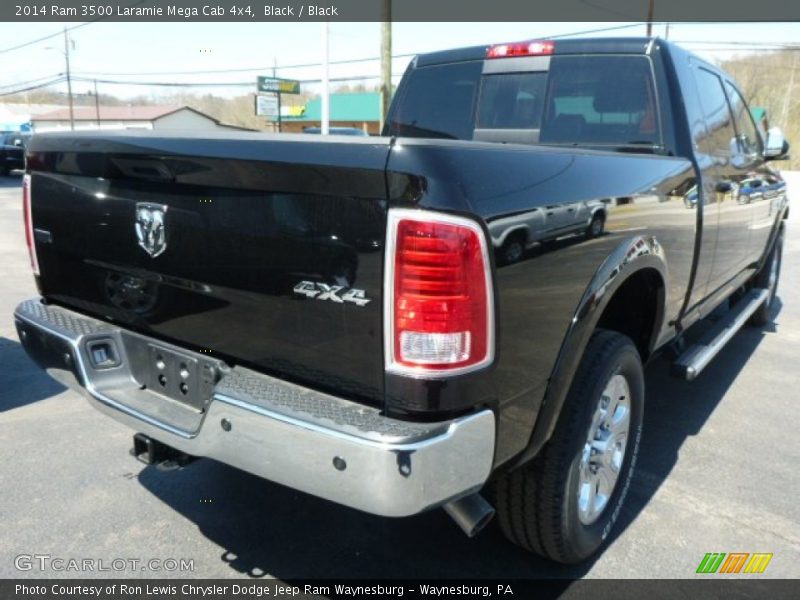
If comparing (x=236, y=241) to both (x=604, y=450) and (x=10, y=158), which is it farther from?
(x=10, y=158)

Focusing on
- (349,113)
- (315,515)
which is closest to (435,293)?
(315,515)

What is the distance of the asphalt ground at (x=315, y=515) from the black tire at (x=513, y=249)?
132 centimetres

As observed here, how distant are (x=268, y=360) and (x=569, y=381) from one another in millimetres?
972

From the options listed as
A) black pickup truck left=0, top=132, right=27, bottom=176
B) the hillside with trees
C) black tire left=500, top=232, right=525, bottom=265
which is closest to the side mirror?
black tire left=500, top=232, right=525, bottom=265

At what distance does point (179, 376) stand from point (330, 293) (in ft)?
2.48

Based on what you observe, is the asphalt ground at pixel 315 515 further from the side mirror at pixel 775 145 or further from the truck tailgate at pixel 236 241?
the side mirror at pixel 775 145

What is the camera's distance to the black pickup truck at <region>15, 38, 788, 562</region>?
5.67 feet

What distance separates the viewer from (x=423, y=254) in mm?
1688

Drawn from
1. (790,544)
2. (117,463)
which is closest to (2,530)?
(117,463)

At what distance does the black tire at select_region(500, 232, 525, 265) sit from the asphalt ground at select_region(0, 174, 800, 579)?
1321 millimetres

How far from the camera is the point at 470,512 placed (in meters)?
2.02

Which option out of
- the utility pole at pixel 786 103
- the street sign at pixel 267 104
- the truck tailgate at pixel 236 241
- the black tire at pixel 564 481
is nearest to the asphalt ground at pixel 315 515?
the black tire at pixel 564 481

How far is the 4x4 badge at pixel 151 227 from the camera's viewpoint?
2.20 meters
